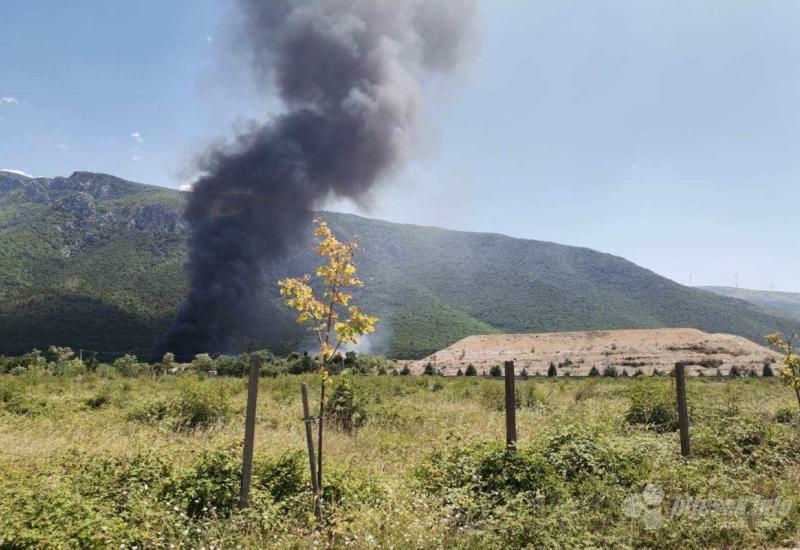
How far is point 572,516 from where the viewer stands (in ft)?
17.0

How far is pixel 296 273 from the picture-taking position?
97938mm

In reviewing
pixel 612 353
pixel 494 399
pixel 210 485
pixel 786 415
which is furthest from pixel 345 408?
pixel 612 353

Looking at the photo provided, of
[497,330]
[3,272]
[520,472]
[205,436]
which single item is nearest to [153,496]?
[520,472]

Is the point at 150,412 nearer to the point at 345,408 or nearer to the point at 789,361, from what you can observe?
the point at 345,408

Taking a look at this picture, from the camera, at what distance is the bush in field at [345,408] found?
12.5m

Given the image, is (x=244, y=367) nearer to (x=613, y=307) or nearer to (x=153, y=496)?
(x=153, y=496)

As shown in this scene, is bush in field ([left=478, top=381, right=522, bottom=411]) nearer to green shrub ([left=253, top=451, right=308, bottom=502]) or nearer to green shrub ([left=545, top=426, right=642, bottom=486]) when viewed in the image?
green shrub ([left=545, top=426, right=642, bottom=486])

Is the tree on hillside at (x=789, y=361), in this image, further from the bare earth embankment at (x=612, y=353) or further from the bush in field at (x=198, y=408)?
the bare earth embankment at (x=612, y=353)

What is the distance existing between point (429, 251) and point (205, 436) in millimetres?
150329

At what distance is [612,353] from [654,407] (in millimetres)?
48200

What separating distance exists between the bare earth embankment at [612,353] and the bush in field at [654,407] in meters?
28.6

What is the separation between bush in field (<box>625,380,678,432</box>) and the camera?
11.4m

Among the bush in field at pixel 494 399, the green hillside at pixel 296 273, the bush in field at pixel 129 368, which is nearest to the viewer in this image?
the bush in field at pixel 494 399

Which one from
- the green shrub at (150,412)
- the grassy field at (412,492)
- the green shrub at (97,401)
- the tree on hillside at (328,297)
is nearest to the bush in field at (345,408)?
the grassy field at (412,492)
